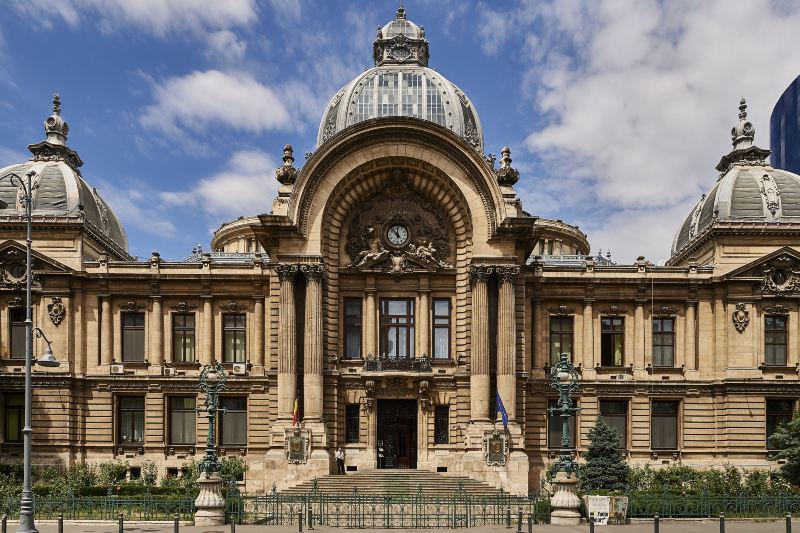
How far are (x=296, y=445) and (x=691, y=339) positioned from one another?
2321cm

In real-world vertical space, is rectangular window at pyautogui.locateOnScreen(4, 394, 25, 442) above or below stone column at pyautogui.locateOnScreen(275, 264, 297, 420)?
below

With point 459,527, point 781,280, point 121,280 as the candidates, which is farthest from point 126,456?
point 781,280

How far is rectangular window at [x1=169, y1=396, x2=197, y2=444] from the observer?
153 ft

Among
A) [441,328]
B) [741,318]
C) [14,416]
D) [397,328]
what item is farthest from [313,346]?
[741,318]

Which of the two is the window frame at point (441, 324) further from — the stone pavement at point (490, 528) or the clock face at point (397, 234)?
the stone pavement at point (490, 528)

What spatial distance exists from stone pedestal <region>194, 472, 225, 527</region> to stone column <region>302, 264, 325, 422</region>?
10.8 m

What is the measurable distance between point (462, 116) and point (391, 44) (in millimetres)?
7521

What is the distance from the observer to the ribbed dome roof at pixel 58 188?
47094mm

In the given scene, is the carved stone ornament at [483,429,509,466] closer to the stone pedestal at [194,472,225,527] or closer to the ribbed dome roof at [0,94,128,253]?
the stone pedestal at [194,472,225,527]

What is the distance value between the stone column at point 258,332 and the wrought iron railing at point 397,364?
277 inches

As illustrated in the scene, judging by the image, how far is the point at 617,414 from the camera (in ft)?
152

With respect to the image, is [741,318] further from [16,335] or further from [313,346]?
[16,335]

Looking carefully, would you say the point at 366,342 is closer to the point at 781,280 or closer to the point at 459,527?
the point at 459,527

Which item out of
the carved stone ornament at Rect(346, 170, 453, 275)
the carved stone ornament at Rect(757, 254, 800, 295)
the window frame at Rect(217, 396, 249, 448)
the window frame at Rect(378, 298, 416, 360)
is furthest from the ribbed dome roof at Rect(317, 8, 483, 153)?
the carved stone ornament at Rect(757, 254, 800, 295)
